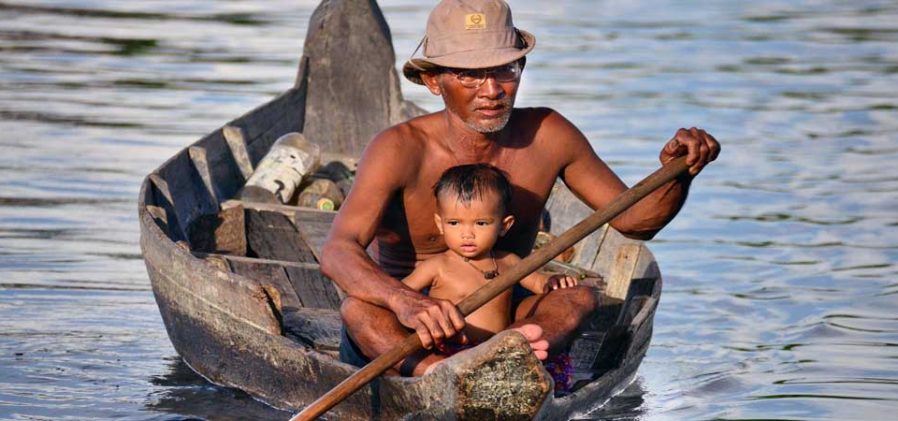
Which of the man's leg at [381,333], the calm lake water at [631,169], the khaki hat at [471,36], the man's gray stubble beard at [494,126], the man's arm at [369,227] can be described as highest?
the khaki hat at [471,36]

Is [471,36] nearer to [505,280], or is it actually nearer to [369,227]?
[369,227]

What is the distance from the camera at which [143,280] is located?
7.89 m

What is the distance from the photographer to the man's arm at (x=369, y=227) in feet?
15.8

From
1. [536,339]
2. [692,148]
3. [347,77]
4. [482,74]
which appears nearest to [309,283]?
[482,74]

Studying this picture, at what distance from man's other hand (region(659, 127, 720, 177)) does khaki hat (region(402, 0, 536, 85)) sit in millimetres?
569

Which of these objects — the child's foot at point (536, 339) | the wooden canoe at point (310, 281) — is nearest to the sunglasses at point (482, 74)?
the child's foot at point (536, 339)

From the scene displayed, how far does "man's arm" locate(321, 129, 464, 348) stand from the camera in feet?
15.8

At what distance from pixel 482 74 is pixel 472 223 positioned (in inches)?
18.7

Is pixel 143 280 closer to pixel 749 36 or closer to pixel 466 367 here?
pixel 466 367

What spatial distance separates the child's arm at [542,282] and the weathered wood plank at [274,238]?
1.98 m

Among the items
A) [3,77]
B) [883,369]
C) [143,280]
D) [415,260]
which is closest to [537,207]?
[415,260]

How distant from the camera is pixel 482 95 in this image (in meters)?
5.05

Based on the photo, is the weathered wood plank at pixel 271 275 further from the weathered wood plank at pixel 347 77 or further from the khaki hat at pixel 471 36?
the weathered wood plank at pixel 347 77

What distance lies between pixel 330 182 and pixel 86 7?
35.5ft
